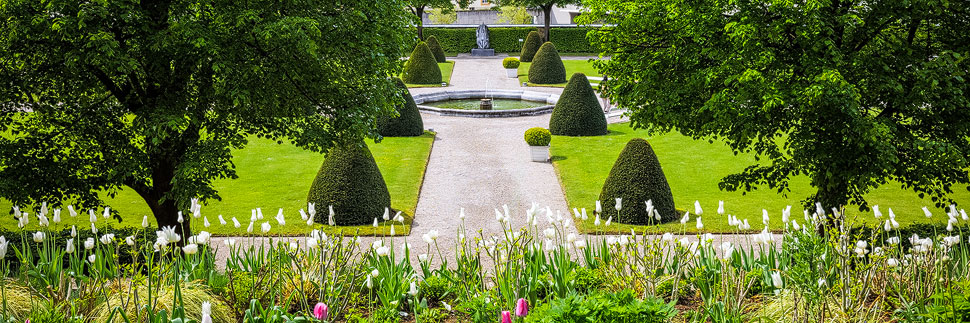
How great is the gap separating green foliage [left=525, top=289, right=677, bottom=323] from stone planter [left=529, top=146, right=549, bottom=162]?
44.6 feet

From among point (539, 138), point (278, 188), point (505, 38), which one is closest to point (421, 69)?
point (505, 38)

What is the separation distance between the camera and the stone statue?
4878 centimetres

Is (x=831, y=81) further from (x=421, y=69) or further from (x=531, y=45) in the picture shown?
(x=531, y=45)

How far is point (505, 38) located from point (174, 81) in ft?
135

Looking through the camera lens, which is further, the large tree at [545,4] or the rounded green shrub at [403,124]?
the large tree at [545,4]

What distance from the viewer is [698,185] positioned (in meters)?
16.9

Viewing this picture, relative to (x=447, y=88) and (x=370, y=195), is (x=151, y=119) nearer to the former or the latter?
(x=370, y=195)

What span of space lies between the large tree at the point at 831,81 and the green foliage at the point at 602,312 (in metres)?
4.05

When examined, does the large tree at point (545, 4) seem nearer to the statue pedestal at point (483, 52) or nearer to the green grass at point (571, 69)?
the green grass at point (571, 69)

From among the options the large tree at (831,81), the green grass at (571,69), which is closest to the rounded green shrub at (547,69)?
the green grass at (571,69)

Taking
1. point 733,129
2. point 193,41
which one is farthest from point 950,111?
point 193,41

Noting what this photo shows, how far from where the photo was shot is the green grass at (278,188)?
13.8 m

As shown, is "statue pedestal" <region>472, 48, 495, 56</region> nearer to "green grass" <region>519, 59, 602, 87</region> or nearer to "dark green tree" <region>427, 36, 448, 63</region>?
"green grass" <region>519, 59, 602, 87</region>

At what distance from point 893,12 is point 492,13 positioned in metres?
61.1
